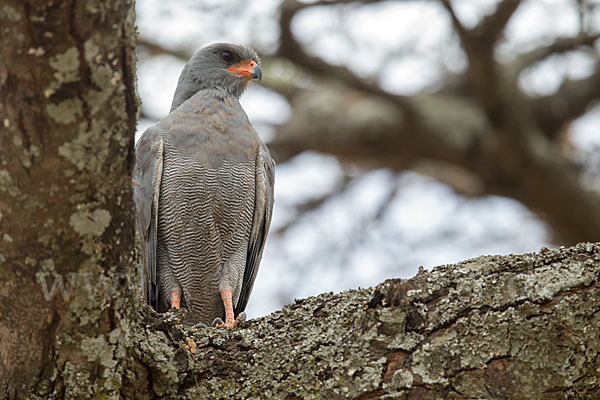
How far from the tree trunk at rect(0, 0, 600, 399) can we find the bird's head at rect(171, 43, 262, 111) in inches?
111

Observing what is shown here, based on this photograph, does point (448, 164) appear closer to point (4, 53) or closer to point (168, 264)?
point (168, 264)

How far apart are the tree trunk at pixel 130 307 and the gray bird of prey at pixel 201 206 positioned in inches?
66.2

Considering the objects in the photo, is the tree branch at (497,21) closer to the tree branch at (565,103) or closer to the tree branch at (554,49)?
the tree branch at (554,49)

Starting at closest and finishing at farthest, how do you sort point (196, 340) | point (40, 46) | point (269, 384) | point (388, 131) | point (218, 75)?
Answer: point (40, 46)
point (269, 384)
point (196, 340)
point (218, 75)
point (388, 131)

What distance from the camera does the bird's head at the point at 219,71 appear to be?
213 inches

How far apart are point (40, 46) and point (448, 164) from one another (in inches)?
265

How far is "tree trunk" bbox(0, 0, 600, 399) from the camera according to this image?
7.08 ft

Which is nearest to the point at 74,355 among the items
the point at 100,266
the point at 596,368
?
the point at 100,266

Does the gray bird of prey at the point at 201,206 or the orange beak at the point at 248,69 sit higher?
the orange beak at the point at 248,69

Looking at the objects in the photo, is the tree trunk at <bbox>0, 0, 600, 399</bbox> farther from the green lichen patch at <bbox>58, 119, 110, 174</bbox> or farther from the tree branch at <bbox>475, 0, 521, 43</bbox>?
the tree branch at <bbox>475, 0, 521, 43</bbox>

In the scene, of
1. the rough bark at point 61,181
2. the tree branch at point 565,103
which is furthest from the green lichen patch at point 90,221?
the tree branch at point 565,103

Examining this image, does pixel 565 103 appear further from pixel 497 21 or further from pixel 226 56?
pixel 226 56

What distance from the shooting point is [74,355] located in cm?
246

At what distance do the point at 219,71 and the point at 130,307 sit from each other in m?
3.21
